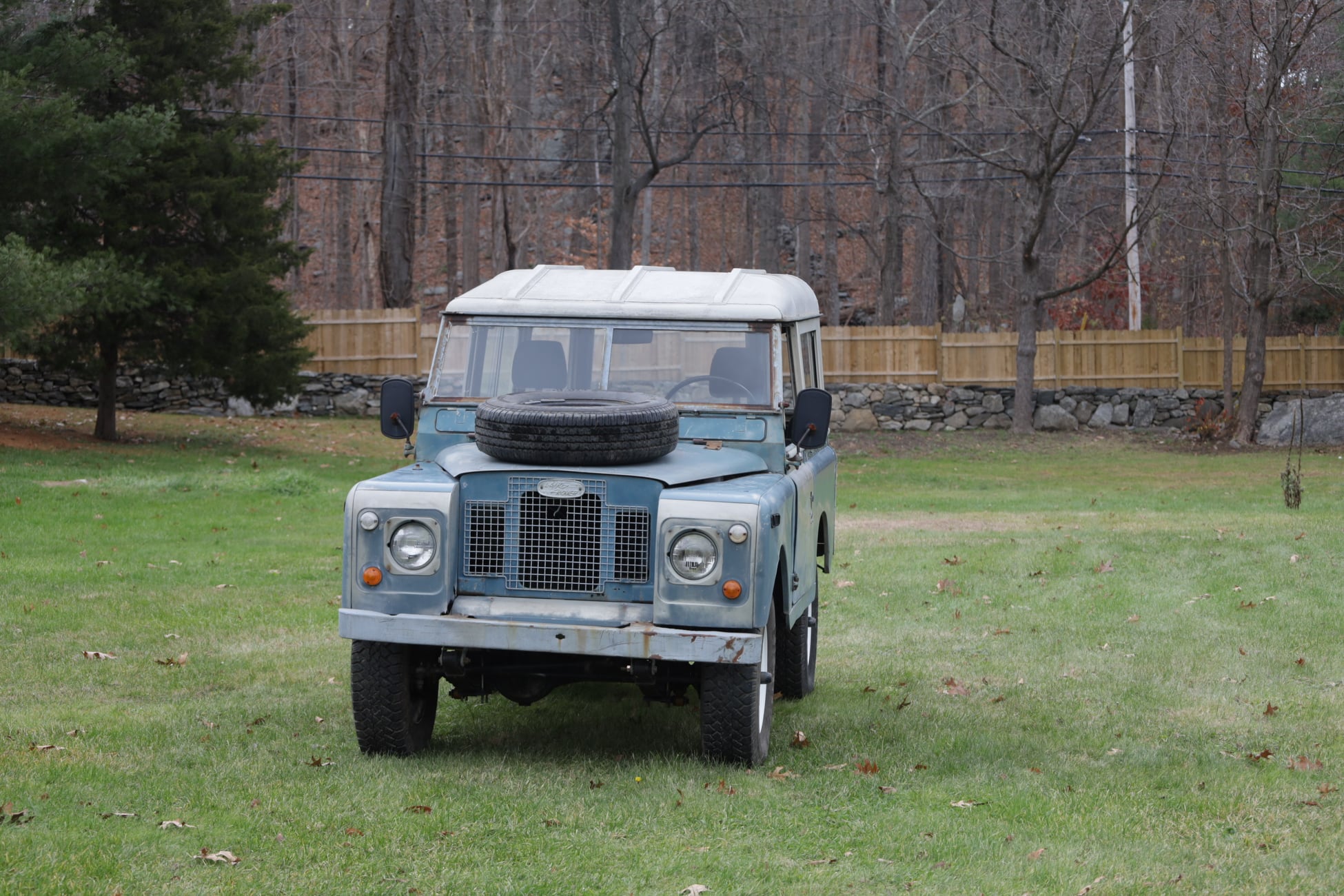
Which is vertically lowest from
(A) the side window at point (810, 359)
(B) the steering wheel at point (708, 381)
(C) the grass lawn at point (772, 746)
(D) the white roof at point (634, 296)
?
(C) the grass lawn at point (772, 746)

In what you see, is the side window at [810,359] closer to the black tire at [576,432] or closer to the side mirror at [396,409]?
the black tire at [576,432]

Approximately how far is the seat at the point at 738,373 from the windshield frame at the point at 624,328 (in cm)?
4

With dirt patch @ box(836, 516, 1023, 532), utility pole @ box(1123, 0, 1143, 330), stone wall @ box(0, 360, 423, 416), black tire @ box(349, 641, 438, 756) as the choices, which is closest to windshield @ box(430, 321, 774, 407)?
black tire @ box(349, 641, 438, 756)

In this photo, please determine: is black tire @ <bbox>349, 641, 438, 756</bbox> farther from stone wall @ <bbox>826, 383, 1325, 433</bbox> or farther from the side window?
stone wall @ <bbox>826, 383, 1325, 433</bbox>

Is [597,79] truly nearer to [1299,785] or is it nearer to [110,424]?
[110,424]

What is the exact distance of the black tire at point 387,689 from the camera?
249 inches

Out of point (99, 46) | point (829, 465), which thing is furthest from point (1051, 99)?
point (829, 465)

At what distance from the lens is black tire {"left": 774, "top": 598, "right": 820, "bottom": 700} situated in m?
7.80

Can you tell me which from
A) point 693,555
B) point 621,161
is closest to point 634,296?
point 693,555

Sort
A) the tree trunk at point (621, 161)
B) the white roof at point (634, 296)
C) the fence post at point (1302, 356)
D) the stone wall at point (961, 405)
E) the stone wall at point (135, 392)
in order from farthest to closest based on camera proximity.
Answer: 1. the fence post at point (1302, 356)
2. the stone wall at point (961, 405)
3. the stone wall at point (135, 392)
4. the tree trunk at point (621, 161)
5. the white roof at point (634, 296)

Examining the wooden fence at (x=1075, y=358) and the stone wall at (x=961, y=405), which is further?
the wooden fence at (x=1075, y=358)

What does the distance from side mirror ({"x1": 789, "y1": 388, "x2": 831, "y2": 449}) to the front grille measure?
4.31 ft

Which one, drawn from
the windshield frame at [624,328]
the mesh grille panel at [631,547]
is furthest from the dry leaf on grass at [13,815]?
the windshield frame at [624,328]

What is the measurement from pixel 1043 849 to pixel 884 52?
37.3 metres
